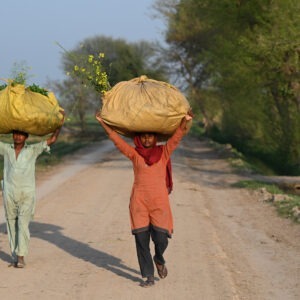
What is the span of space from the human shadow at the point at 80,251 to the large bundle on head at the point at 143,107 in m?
1.67

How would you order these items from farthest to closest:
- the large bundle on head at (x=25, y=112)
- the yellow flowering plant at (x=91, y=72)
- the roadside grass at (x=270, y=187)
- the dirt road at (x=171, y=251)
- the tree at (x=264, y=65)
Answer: the tree at (x=264, y=65) → the roadside grass at (x=270, y=187) → the large bundle on head at (x=25, y=112) → the yellow flowering plant at (x=91, y=72) → the dirt road at (x=171, y=251)

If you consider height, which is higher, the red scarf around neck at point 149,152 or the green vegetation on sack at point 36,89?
the green vegetation on sack at point 36,89

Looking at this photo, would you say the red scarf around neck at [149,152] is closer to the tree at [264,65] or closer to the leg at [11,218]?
the leg at [11,218]

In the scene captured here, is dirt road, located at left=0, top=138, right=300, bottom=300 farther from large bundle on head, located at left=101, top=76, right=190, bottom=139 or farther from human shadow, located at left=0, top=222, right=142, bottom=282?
large bundle on head, located at left=101, top=76, right=190, bottom=139

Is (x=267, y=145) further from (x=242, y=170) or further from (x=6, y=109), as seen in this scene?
(x=6, y=109)

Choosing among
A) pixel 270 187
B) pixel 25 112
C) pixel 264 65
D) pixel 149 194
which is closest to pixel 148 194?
pixel 149 194

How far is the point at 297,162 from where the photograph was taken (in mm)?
24812

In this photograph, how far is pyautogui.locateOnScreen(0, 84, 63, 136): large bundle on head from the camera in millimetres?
7938

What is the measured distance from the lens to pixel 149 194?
24.1 ft

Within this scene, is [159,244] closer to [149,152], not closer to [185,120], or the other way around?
[149,152]

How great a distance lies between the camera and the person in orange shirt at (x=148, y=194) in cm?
735

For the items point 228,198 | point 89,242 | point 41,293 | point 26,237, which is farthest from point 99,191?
point 41,293

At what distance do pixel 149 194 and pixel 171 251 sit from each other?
2.32 m

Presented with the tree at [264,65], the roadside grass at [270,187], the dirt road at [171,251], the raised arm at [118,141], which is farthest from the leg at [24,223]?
the tree at [264,65]
